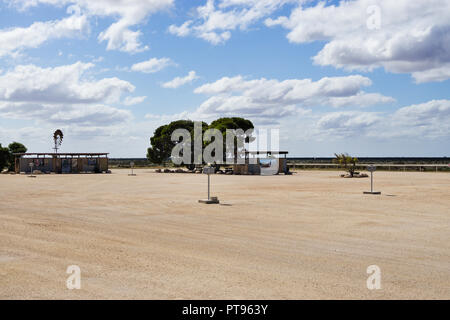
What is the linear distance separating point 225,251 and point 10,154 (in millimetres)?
57719

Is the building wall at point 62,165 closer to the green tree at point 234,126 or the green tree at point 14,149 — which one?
the green tree at point 14,149

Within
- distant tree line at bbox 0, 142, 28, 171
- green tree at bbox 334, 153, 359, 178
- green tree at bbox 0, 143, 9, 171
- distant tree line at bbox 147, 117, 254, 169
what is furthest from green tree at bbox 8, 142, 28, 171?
green tree at bbox 334, 153, 359, 178

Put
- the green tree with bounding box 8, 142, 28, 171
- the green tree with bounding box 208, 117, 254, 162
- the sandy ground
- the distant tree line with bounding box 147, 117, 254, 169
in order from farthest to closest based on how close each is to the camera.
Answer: the distant tree line with bounding box 147, 117, 254, 169 → the green tree with bounding box 8, 142, 28, 171 → the green tree with bounding box 208, 117, 254, 162 → the sandy ground

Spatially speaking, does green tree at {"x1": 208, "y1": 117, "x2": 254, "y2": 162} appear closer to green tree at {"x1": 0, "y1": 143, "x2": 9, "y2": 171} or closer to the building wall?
the building wall

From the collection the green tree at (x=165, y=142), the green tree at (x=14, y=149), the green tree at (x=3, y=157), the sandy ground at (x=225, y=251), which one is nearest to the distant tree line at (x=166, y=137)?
the green tree at (x=165, y=142)

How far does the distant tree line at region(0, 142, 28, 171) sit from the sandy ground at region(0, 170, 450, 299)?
Answer: 46.5m

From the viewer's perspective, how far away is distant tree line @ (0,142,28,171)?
58.1 meters

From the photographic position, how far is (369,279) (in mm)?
6539

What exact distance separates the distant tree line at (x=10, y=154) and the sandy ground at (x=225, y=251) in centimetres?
4650

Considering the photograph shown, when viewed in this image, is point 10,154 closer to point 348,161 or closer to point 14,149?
point 14,149

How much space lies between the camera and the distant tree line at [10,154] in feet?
191

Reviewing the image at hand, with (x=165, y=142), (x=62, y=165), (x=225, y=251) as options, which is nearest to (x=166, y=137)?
(x=165, y=142)
